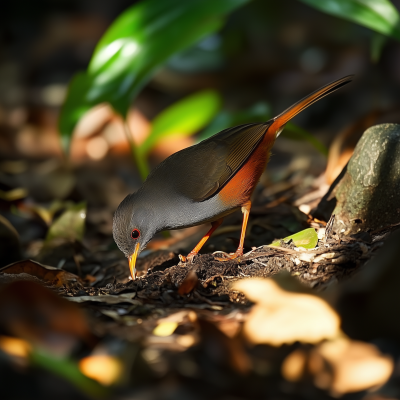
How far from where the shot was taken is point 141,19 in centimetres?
501

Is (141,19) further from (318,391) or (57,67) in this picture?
(57,67)

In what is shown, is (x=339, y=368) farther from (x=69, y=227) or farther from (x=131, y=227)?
(x=69, y=227)

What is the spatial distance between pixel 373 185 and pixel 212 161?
4.15ft

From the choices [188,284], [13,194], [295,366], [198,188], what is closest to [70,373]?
[295,366]

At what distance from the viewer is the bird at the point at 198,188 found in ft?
13.5

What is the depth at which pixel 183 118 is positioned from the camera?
6285 millimetres

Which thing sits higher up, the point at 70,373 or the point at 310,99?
the point at 310,99

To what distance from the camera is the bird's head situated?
4.07m

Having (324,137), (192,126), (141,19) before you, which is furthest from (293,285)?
(324,137)

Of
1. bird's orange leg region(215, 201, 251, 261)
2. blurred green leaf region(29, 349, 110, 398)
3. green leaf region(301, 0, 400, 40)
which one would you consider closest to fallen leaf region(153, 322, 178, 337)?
blurred green leaf region(29, 349, 110, 398)

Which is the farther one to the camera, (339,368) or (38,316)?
(38,316)

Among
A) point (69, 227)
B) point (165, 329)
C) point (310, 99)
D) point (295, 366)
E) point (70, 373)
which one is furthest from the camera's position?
point (69, 227)

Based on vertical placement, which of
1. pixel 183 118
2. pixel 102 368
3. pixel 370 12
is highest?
pixel 370 12

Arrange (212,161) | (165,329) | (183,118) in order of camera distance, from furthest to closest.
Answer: (183,118) → (212,161) → (165,329)
